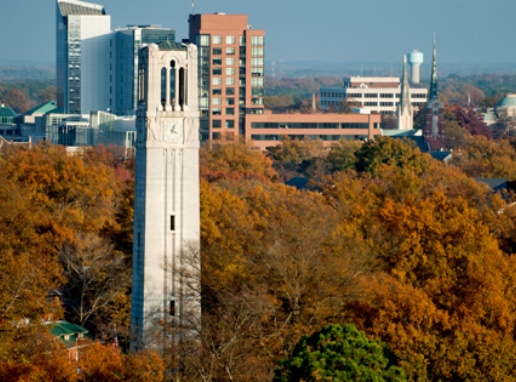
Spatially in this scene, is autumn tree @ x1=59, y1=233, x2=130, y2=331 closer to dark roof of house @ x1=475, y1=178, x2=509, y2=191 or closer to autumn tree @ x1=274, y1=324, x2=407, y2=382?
autumn tree @ x1=274, y1=324, x2=407, y2=382

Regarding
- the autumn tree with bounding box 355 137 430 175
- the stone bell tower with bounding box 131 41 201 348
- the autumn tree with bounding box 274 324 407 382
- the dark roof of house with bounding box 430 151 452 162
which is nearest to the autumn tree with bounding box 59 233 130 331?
the stone bell tower with bounding box 131 41 201 348

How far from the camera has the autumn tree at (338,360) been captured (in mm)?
50656

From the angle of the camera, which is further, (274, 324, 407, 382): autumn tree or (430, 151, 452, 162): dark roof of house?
(430, 151, 452, 162): dark roof of house

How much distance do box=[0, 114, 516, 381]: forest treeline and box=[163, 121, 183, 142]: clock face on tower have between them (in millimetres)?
4101

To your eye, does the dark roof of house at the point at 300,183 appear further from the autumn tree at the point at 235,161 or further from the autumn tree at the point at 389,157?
the autumn tree at the point at 389,157

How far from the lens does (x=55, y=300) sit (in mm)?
67812

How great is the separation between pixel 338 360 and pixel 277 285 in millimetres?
12540

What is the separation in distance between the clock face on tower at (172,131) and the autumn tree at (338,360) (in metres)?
11.5

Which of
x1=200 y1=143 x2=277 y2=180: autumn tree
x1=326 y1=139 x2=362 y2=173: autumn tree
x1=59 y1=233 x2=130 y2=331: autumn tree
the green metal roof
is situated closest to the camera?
the green metal roof

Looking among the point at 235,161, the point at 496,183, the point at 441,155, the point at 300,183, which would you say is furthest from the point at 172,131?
the point at 441,155

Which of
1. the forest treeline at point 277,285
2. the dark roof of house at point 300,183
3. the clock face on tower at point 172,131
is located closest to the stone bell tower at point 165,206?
the clock face on tower at point 172,131

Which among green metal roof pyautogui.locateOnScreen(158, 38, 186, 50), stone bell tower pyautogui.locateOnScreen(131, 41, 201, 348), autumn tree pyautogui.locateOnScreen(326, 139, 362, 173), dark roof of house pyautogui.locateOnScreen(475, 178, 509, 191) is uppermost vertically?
green metal roof pyautogui.locateOnScreen(158, 38, 186, 50)

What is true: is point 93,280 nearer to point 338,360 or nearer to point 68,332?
point 68,332

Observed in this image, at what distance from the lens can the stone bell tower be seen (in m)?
61.9
